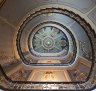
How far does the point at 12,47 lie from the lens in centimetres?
736

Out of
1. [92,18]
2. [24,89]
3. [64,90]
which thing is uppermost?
[92,18]

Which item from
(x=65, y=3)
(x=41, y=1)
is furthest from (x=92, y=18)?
(x=41, y=1)

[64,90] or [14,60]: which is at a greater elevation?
[14,60]

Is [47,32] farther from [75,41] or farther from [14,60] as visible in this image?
[14,60]

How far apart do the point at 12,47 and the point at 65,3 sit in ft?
9.09

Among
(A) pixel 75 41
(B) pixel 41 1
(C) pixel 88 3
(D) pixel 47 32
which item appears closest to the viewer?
(C) pixel 88 3

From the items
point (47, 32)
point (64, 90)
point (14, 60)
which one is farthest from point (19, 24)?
point (47, 32)

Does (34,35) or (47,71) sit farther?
Result: (34,35)

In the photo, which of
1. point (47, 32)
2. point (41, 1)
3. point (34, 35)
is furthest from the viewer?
point (47, 32)

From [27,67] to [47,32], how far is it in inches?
188

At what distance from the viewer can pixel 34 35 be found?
36.3ft

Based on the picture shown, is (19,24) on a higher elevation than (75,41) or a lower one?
higher

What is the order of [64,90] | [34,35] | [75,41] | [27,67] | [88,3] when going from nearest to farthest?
[64,90] < [88,3] < [27,67] < [75,41] < [34,35]

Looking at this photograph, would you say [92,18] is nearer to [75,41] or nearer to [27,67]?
[75,41]
